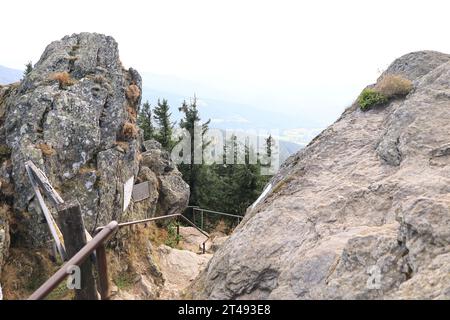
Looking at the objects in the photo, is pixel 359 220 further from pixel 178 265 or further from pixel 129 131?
pixel 129 131

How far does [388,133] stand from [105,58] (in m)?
15.1

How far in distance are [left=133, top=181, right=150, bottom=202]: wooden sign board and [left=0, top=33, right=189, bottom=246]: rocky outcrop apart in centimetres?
43

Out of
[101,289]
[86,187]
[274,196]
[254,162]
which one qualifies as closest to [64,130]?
[86,187]

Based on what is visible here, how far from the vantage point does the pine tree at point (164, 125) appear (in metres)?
46.2

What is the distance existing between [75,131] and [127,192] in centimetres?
344

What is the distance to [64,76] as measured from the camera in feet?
56.4

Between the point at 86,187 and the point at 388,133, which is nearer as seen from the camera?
the point at 388,133

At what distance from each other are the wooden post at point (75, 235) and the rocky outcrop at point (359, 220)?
2.02 metres

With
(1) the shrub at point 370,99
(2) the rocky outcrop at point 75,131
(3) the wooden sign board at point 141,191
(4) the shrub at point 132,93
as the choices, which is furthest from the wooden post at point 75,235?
(4) the shrub at point 132,93

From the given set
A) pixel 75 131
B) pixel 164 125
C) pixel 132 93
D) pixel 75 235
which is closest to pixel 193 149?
pixel 164 125

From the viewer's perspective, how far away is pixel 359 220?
21.1ft

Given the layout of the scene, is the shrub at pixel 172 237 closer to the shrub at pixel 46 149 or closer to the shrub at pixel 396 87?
the shrub at pixel 46 149
